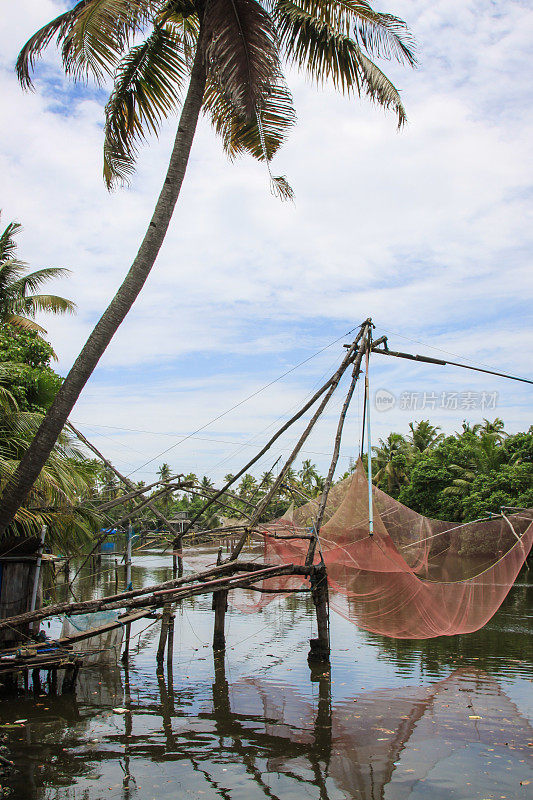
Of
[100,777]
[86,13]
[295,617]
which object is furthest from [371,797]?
[295,617]

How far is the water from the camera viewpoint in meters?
5.72

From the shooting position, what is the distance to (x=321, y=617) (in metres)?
10.1

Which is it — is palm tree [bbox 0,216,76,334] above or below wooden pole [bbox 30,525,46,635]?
above

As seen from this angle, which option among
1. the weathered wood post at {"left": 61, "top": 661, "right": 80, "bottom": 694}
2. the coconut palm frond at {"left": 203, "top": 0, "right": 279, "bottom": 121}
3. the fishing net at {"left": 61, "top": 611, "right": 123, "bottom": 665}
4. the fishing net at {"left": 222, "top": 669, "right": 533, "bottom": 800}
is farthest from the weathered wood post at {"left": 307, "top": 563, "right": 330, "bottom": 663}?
the coconut palm frond at {"left": 203, "top": 0, "right": 279, "bottom": 121}

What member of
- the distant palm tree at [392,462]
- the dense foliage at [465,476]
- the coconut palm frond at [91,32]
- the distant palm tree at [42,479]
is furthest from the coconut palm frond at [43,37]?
the distant palm tree at [392,462]

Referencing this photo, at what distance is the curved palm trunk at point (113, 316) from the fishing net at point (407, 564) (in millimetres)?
5128

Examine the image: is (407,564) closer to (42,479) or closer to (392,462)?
(42,479)

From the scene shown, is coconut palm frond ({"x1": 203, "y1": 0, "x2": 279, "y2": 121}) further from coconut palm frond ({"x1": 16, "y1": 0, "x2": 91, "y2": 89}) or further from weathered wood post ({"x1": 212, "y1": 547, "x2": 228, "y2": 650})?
weathered wood post ({"x1": 212, "y1": 547, "x2": 228, "y2": 650})

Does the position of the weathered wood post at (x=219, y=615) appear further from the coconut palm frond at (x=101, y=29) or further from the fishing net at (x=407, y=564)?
Answer: the coconut palm frond at (x=101, y=29)

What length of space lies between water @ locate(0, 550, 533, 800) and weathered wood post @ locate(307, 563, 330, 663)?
1.04ft

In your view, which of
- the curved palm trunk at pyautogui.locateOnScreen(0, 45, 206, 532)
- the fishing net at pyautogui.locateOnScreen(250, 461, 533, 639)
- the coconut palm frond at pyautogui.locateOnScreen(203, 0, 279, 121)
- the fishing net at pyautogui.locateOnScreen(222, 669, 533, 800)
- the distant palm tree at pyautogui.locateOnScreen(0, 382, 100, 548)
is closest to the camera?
the curved palm trunk at pyautogui.locateOnScreen(0, 45, 206, 532)

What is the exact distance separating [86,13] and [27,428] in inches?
181

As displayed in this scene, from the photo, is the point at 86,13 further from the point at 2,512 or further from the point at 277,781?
the point at 277,781

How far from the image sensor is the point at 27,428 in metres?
7.60
